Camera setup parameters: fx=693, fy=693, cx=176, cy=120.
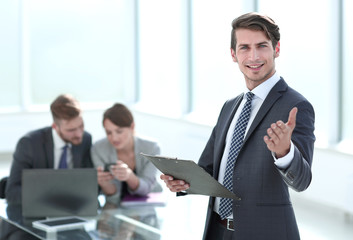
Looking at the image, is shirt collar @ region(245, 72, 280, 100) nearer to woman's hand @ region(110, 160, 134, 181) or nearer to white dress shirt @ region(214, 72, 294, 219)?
white dress shirt @ region(214, 72, 294, 219)

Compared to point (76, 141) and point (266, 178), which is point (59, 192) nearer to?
point (76, 141)

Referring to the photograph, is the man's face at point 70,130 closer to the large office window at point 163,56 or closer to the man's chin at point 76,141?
the man's chin at point 76,141

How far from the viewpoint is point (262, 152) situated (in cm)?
273

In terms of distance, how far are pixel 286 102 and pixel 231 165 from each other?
1.18ft

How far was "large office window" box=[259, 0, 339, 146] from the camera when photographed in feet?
22.6

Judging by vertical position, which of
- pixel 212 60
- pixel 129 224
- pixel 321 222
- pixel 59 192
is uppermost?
pixel 212 60

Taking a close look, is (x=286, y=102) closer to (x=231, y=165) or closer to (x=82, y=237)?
(x=231, y=165)

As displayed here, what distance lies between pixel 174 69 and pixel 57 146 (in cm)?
522

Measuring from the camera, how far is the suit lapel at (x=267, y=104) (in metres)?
2.77

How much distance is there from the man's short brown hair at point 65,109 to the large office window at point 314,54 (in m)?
2.90

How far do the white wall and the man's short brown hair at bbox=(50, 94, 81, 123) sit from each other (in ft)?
9.57

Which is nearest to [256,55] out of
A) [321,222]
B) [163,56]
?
[321,222]

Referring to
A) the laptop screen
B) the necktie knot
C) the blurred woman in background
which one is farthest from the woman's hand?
the necktie knot

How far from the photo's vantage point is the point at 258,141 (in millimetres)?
2748
